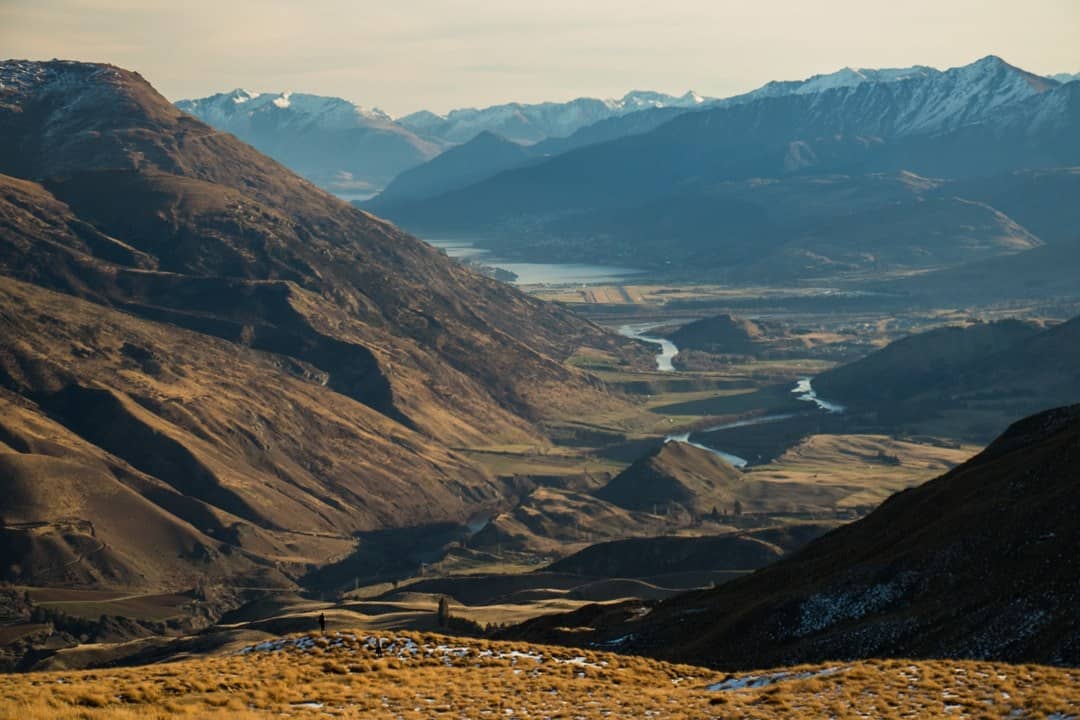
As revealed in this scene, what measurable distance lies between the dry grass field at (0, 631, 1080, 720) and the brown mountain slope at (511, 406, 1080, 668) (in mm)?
7886

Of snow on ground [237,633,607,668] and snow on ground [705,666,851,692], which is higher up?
snow on ground [705,666,851,692]

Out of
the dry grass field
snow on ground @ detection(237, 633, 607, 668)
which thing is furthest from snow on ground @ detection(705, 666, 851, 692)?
snow on ground @ detection(237, 633, 607, 668)

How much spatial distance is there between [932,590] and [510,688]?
2710 cm

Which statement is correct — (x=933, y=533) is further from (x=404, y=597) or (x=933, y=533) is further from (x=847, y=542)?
(x=404, y=597)

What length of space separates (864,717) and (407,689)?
673 inches

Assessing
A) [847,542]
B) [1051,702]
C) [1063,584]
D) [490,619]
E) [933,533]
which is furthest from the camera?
[490,619]

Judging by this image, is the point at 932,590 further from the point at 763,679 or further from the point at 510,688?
the point at 510,688

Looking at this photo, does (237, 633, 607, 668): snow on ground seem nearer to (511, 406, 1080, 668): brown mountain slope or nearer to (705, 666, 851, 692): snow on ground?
(705, 666, 851, 692): snow on ground

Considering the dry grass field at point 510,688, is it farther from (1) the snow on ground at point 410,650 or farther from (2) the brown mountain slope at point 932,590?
(2) the brown mountain slope at point 932,590

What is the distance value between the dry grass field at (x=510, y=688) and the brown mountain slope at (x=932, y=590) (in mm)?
7886

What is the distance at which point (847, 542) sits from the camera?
95.8 m

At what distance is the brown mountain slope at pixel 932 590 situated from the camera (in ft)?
201

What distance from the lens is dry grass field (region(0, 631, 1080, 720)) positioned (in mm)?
46969

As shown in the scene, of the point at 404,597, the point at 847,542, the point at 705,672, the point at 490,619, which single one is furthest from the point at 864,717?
the point at 404,597
